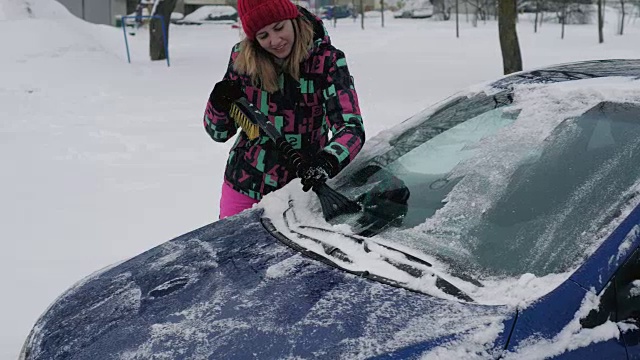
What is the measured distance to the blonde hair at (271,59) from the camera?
8.57ft

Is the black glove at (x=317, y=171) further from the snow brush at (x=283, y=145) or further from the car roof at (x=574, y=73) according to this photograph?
the car roof at (x=574, y=73)

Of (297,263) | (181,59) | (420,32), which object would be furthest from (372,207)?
(420,32)

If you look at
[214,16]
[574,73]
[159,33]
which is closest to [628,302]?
[574,73]

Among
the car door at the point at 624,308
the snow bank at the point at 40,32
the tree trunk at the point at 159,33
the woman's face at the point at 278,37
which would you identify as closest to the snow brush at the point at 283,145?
the woman's face at the point at 278,37

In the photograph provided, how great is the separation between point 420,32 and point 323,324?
27393 mm

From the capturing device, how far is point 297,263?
6.33 feet

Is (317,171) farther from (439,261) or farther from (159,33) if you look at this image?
(159,33)

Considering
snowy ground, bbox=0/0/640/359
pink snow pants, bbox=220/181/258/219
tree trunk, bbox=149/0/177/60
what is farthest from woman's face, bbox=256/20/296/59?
tree trunk, bbox=149/0/177/60

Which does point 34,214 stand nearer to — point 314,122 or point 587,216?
point 314,122

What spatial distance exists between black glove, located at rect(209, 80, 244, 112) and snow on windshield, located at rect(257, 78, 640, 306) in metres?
0.48

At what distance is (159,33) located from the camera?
17656 mm

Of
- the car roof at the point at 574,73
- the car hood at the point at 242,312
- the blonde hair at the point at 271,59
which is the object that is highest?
the blonde hair at the point at 271,59

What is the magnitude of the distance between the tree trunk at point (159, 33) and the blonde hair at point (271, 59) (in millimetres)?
15155

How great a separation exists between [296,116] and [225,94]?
0.92 feet
